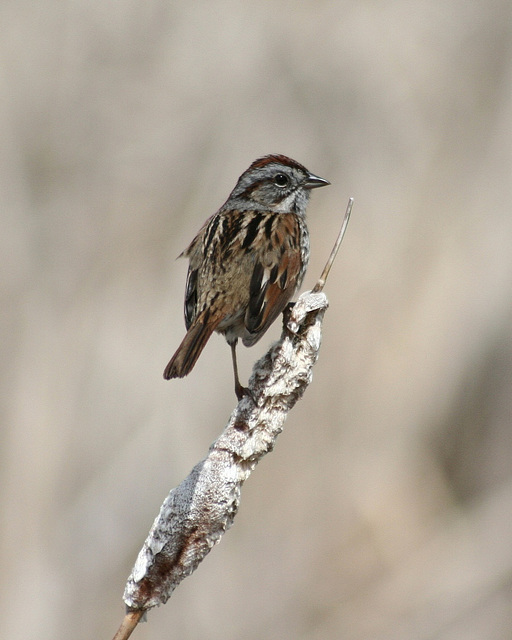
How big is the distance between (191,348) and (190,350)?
1cm

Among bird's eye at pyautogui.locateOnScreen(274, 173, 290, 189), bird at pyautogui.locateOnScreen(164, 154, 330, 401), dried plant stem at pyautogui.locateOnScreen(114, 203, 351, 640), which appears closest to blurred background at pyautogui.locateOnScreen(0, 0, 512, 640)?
bird's eye at pyautogui.locateOnScreen(274, 173, 290, 189)

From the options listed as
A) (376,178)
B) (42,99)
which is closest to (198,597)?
(376,178)

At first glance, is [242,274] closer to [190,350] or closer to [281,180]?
[190,350]

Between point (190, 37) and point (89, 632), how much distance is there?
2906 mm

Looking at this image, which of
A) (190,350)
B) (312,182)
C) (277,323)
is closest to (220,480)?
(190,350)

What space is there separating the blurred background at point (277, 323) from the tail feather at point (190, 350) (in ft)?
5.40

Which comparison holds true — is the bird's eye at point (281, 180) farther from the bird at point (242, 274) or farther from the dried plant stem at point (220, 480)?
the dried plant stem at point (220, 480)

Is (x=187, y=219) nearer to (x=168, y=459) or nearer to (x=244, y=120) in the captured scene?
(x=244, y=120)

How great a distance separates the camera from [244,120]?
3.85 meters

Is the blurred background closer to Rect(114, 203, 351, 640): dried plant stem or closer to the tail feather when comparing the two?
the tail feather

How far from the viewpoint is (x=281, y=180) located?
8.66 ft

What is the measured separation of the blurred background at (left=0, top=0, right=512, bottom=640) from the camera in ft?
12.4

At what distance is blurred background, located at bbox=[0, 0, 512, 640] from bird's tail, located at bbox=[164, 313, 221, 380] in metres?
1.62

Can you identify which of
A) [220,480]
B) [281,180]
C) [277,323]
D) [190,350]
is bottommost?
[220,480]
